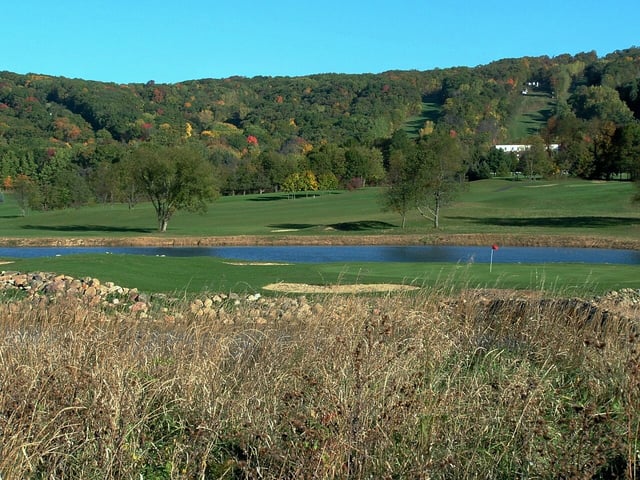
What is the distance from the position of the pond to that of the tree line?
1006cm

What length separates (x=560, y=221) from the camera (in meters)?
59.0

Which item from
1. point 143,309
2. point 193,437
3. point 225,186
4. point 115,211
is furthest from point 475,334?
point 225,186

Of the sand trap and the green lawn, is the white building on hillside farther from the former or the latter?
the sand trap

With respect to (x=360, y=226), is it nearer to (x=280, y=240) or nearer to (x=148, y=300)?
(x=280, y=240)

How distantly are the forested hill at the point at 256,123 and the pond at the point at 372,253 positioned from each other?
6399 centimetres

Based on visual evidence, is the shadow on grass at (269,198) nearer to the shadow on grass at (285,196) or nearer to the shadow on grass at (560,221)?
the shadow on grass at (285,196)

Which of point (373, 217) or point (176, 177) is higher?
point (176, 177)

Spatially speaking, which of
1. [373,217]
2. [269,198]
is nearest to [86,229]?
[373,217]

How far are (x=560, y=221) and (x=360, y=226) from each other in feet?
47.6

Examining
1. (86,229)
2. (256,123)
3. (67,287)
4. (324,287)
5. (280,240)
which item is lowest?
(280,240)

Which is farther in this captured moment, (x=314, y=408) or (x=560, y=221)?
(x=560, y=221)

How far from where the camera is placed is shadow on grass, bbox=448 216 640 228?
55594mm

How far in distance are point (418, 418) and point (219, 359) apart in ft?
7.63

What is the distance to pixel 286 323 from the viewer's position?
35.6 feet
